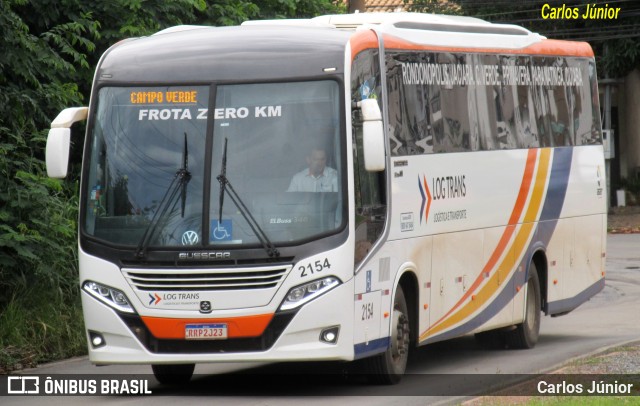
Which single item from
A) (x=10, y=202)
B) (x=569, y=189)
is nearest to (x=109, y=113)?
(x=10, y=202)

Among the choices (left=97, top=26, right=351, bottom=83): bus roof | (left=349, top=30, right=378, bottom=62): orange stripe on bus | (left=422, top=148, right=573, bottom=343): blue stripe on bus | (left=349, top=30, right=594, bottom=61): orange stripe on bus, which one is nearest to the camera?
(left=97, top=26, right=351, bottom=83): bus roof

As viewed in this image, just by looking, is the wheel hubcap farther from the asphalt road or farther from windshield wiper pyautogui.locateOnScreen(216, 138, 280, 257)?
windshield wiper pyautogui.locateOnScreen(216, 138, 280, 257)

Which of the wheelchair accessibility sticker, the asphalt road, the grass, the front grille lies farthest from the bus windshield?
the grass

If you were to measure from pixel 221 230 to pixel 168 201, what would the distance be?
55 cm

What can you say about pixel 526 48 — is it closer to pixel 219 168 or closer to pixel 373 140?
pixel 373 140

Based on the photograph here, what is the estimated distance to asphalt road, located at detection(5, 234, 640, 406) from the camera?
42.1 feet

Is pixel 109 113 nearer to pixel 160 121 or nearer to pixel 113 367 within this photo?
pixel 160 121

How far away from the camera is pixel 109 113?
13.2 metres

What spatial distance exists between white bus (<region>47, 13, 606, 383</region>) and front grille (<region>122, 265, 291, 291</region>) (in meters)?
0.01

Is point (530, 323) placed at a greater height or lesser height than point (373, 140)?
lesser

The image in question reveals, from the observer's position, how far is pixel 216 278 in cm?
1233

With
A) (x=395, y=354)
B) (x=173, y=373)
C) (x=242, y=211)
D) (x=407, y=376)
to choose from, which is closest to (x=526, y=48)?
(x=407, y=376)

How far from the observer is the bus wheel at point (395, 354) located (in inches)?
527

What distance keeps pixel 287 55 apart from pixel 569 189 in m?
6.57
